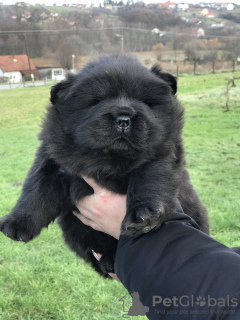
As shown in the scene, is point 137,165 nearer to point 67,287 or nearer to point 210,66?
point 67,287

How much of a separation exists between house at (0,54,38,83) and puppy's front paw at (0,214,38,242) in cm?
1704

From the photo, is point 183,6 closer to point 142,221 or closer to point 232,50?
point 232,50

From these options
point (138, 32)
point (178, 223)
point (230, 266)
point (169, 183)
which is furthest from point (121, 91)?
point (138, 32)

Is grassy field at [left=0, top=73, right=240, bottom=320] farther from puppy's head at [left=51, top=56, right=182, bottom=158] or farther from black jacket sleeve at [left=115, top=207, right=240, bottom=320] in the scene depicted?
black jacket sleeve at [left=115, top=207, right=240, bottom=320]

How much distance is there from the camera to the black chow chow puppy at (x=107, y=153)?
67.9 inches

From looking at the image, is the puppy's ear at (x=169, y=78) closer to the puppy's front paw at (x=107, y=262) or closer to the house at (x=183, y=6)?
the puppy's front paw at (x=107, y=262)

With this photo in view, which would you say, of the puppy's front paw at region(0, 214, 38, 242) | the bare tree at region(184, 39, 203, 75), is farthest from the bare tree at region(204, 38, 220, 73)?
the puppy's front paw at region(0, 214, 38, 242)

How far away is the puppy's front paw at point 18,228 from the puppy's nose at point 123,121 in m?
0.86

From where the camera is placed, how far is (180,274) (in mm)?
1271

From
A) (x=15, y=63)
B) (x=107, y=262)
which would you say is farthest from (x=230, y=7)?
(x=107, y=262)

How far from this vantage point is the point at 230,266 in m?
1.24

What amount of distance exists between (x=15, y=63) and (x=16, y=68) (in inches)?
25.7

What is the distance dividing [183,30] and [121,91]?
18901mm

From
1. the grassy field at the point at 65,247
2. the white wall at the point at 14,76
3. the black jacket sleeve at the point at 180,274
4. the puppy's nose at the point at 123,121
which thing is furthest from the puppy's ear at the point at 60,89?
the white wall at the point at 14,76
